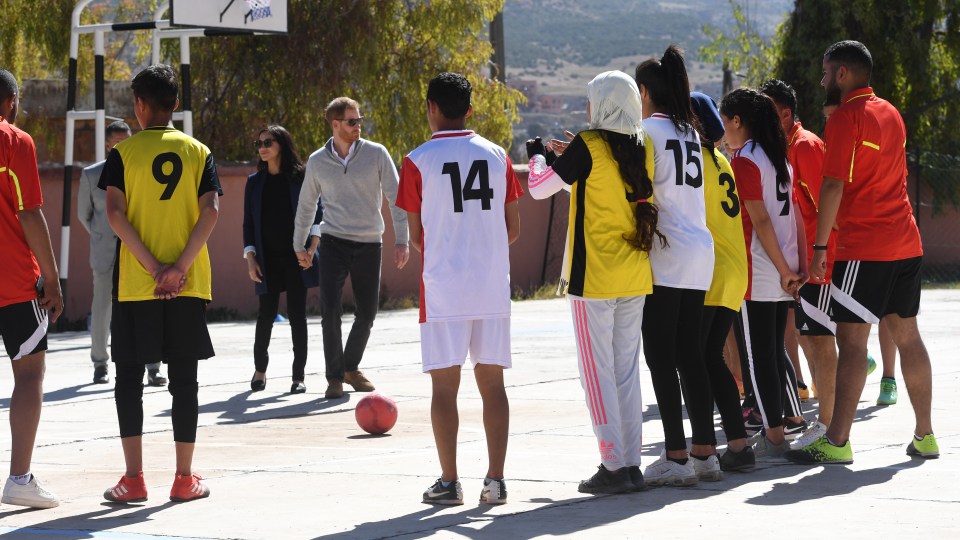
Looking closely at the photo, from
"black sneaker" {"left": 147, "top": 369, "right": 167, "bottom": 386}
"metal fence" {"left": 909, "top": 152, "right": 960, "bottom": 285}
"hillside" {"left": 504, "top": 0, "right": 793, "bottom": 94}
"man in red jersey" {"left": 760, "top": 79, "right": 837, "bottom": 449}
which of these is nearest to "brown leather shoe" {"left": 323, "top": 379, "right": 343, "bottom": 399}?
"black sneaker" {"left": 147, "top": 369, "right": 167, "bottom": 386}

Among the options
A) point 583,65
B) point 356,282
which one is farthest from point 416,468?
point 583,65

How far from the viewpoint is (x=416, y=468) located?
7555mm

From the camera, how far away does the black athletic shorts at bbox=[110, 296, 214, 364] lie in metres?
6.68

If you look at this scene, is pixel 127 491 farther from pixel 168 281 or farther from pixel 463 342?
pixel 463 342

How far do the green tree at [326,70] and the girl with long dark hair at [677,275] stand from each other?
15642 millimetres

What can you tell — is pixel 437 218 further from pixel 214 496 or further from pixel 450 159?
pixel 214 496

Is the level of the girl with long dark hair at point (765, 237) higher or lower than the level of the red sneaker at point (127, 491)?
higher

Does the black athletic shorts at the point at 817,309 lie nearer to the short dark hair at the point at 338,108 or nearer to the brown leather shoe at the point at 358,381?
the brown leather shoe at the point at 358,381

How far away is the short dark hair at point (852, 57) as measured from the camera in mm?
7453

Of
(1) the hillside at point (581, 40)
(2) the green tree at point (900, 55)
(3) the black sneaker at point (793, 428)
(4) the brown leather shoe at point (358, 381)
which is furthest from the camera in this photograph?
(1) the hillside at point (581, 40)

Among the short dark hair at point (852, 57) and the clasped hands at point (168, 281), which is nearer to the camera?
the clasped hands at point (168, 281)

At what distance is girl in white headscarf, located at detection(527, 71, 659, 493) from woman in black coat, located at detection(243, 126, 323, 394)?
4691 mm

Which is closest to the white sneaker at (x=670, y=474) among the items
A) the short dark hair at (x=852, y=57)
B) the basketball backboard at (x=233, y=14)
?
the short dark hair at (x=852, y=57)

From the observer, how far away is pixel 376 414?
8766 mm
